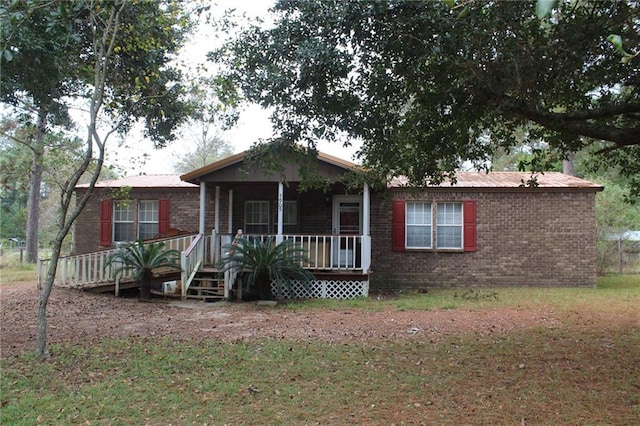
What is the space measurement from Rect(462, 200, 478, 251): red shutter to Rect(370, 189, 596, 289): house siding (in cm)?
18

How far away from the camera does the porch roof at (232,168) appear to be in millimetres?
11062

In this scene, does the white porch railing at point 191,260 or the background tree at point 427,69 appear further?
the white porch railing at point 191,260

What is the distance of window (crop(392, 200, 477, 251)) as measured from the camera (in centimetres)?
1375

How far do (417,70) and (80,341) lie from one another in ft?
18.9

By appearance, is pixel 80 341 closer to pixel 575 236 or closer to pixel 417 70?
pixel 417 70

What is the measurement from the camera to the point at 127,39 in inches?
283

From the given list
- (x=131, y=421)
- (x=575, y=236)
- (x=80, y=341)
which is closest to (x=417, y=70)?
(x=131, y=421)

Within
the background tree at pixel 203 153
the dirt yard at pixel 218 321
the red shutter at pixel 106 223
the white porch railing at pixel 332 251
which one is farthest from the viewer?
the background tree at pixel 203 153

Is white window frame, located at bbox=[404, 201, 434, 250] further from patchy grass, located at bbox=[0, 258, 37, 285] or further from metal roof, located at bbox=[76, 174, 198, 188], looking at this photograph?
patchy grass, located at bbox=[0, 258, 37, 285]

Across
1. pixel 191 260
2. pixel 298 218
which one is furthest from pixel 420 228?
pixel 191 260

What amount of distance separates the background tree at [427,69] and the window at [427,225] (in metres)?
6.91

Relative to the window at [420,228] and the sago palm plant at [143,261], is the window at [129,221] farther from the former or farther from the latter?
the window at [420,228]

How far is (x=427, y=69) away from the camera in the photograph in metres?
5.75

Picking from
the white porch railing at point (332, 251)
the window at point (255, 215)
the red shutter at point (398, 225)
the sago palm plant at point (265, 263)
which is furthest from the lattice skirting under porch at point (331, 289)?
the window at point (255, 215)
